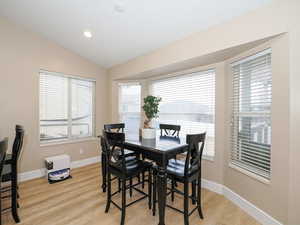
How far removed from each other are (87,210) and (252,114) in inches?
105

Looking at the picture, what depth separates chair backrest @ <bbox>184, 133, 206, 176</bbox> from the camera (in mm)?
1657

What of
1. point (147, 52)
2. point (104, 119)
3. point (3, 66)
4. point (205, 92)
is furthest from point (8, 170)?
point (205, 92)

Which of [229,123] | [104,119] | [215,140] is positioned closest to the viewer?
[229,123]

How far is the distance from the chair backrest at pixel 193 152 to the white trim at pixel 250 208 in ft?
2.88

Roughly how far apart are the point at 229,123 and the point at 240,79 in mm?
703

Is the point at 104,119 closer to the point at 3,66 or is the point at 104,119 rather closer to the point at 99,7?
the point at 3,66

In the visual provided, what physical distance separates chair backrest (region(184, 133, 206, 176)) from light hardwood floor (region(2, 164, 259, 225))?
0.68 metres

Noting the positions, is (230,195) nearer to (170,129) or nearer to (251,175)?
(251,175)

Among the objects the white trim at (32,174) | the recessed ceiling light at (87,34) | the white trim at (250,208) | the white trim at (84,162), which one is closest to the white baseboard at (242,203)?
the white trim at (250,208)

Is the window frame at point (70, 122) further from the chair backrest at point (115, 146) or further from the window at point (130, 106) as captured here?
the chair backrest at point (115, 146)

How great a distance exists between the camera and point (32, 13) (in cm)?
252

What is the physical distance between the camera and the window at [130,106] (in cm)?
396

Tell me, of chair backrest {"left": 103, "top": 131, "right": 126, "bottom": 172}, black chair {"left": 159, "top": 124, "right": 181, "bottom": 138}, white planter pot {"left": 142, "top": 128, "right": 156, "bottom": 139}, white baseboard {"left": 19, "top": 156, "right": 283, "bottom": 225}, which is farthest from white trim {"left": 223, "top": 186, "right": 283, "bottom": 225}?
chair backrest {"left": 103, "top": 131, "right": 126, "bottom": 172}

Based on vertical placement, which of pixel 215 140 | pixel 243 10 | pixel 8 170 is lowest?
pixel 8 170
